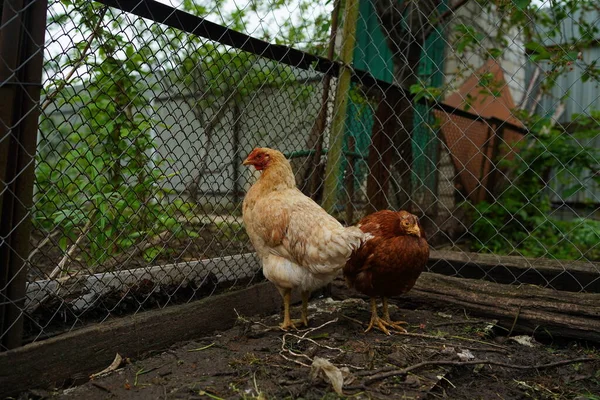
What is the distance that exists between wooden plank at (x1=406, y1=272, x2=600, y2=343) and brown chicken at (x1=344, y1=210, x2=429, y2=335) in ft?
1.49

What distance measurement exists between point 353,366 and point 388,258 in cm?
61

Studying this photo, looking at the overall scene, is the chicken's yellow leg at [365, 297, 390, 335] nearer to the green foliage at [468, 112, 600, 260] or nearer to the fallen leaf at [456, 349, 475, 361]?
the fallen leaf at [456, 349, 475, 361]

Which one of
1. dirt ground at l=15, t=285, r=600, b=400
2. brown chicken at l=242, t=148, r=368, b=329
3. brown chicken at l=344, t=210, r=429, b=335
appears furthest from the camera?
brown chicken at l=344, t=210, r=429, b=335

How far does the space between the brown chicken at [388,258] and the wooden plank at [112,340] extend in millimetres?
681

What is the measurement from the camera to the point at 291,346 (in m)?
2.17

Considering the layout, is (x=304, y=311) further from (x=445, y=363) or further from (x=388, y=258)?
(x=445, y=363)

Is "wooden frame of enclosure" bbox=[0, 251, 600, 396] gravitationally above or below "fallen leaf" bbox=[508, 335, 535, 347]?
above

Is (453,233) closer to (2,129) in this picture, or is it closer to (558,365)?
(558,365)

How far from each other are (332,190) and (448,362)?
144 centimetres

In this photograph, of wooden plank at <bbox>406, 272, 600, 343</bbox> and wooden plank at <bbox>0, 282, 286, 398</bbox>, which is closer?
wooden plank at <bbox>0, 282, 286, 398</bbox>

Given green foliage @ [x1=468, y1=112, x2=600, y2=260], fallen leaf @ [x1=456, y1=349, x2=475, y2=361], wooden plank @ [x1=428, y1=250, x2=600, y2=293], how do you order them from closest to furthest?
1. fallen leaf @ [x1=456, y1=349, x2=475, y2=361]
2. wooden plank @ [x1=428, y1=250, x2=600, y2=293]
3. green foliage @ [x1=468, y1=112, x2=600, y2=260]

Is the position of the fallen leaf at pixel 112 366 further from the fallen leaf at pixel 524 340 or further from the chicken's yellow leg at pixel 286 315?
the fallen leaf at pixel 524 340

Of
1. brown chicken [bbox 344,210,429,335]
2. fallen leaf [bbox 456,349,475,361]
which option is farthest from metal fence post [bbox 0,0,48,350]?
fallen leaf [bbox 456,349,475,361]

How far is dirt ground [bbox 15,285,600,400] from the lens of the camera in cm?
172
